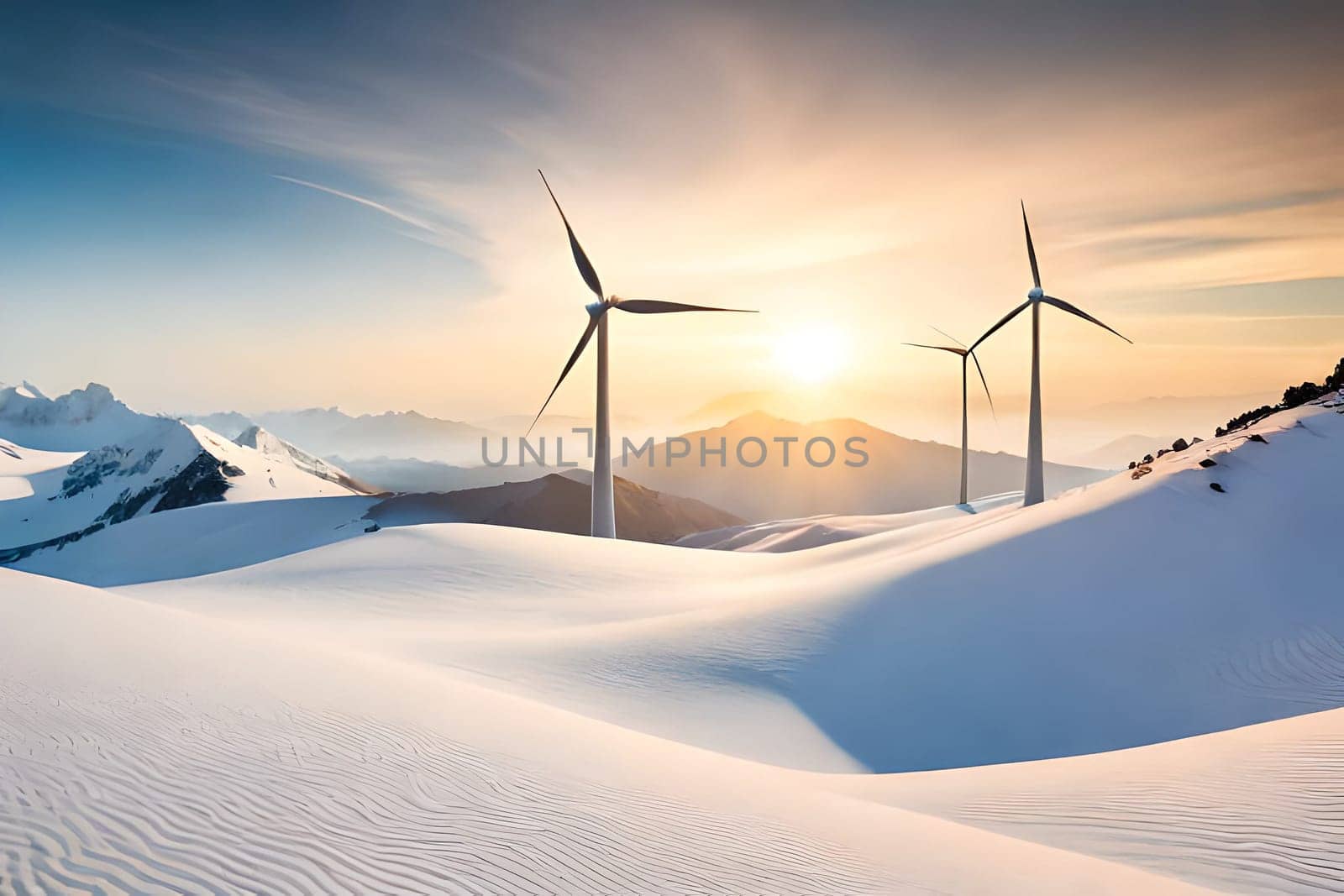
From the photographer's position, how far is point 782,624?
18156mm

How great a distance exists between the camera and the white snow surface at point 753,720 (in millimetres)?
5953

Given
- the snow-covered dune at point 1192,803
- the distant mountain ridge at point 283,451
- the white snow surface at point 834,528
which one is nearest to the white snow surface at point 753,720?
the snow-covered dune at point 1192,803

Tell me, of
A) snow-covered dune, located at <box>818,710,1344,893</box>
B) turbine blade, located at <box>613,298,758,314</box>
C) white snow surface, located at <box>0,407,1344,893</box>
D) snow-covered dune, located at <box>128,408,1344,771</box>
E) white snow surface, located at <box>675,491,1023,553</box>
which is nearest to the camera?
white snow surface, located at <box>0,407,1344,893</box>

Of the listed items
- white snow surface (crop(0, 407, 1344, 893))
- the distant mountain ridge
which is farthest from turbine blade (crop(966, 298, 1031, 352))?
the distant mountain ridge

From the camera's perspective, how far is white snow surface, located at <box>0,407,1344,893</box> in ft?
19.5

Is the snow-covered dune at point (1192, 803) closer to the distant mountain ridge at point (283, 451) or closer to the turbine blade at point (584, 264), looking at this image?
the turbine blade at point (584, 264)

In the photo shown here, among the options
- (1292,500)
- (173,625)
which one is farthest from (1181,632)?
(173,625)

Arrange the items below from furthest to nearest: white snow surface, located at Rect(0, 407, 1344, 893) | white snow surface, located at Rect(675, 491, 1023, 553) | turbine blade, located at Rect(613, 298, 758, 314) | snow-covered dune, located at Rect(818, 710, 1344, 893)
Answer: white snow surface, located at Rect(675, 491, 1023, 553) < turbine blade, located at Rect(613, 298, 758, 314) < snow-covered dune, located at Rect(818, 710, 1344, 893) < white snow surface, located at Rect(0, 407, 1344, 893)

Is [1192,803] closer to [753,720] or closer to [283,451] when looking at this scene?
[753,720]

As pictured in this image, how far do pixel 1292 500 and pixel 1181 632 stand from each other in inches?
285

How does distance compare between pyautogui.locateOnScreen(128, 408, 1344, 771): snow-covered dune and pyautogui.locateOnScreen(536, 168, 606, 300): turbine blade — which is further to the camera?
pyautogui.locateOnScreen(536, 168, 606, 300): turbine blade

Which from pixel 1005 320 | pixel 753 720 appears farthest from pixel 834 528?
pixel 753 720

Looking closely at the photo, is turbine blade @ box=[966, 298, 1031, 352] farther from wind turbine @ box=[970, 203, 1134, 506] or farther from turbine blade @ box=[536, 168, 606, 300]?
turbine blade @ box=[536, 168, 606, 300]

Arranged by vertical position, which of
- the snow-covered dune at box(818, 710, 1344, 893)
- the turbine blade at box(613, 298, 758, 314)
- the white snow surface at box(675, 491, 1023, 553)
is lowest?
the snow-covered dune at box(818, 710, 1344, 893)
